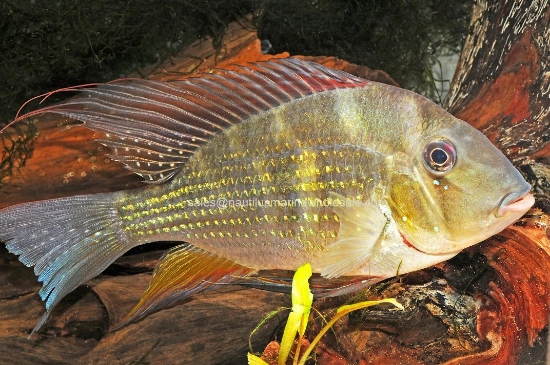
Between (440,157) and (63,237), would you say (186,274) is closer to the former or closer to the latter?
(63,237)

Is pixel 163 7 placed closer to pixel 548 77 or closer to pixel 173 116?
pixel 173 116

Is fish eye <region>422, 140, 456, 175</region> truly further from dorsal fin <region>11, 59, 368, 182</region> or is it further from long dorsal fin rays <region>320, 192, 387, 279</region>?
dorsal fin <region>11, 59, 368, 182</region>

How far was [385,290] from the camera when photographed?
214 centimetres

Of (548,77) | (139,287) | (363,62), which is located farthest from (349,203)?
(363,62)

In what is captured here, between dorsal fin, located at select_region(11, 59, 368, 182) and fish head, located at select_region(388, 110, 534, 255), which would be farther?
dorsal fin, located at select_region(11, 59, 368, 182)

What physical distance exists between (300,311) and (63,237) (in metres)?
1.00

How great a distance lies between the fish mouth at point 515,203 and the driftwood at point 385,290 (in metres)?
0.49

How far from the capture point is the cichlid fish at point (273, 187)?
1681 millimetres

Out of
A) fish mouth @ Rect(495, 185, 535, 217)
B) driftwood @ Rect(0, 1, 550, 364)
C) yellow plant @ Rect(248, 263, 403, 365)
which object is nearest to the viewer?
fish mouth @ Rect(495, 185, 535, 217)

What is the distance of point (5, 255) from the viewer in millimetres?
2520

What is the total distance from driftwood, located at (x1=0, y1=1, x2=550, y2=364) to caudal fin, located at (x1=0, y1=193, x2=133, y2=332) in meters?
0.42

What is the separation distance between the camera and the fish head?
1633 millimetres

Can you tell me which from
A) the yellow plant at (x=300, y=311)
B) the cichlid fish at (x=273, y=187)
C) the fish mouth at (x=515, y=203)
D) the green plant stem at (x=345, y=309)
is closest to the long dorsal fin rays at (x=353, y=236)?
the cichlid fish at (x=273, y=187)

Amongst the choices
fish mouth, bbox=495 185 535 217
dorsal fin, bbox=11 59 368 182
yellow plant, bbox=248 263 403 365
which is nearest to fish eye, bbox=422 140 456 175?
fish mouth, bbox=495 185 535 217
